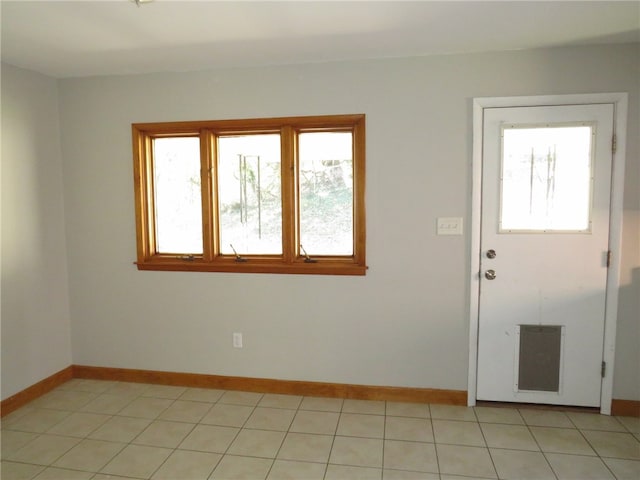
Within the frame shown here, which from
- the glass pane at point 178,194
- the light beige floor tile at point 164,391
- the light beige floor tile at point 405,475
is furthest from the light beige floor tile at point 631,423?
the glass pane at point 178,194

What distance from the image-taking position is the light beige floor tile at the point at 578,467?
2136 millimetres

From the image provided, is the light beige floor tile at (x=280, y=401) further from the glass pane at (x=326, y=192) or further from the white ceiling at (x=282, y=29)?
the white ceiling at (x=282, y=29)

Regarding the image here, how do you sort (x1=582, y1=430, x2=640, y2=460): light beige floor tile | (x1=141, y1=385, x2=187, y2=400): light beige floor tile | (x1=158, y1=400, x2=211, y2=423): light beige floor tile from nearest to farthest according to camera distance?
(x1=582, y1=430, x2=640, y2=460): light beige floor tile < (x1=158, y1=400, x2=211, y2=423): light beige floor tile < (x1=141, y1=385, x2=187, y2=400): light beige floor tile

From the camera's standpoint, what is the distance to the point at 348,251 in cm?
304

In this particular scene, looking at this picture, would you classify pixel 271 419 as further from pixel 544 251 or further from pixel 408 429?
pixel 544 251

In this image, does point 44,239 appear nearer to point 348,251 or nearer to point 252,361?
point 252,361

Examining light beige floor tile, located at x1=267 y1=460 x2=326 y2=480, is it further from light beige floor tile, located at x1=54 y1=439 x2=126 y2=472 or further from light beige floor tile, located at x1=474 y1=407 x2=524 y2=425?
light beige floor tile, located at x1=474 y1=407 x2=524 y2=425

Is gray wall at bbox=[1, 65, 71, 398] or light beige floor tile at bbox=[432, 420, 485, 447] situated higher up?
gray wall at bbox=[1, 65, 71, 398]

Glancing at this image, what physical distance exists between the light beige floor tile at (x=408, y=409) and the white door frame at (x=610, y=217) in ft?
1.08

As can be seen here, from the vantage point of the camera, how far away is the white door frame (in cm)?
260

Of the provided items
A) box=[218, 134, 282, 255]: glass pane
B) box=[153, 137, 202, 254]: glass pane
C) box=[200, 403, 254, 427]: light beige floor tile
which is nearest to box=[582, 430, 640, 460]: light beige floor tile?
box=[200, 403, 254, 427]: light beige floor tile

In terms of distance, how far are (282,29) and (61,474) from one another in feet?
8.96

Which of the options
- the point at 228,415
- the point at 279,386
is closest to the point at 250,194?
the point at 279,386

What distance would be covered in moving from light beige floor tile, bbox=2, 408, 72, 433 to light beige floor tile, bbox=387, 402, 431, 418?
224cm
